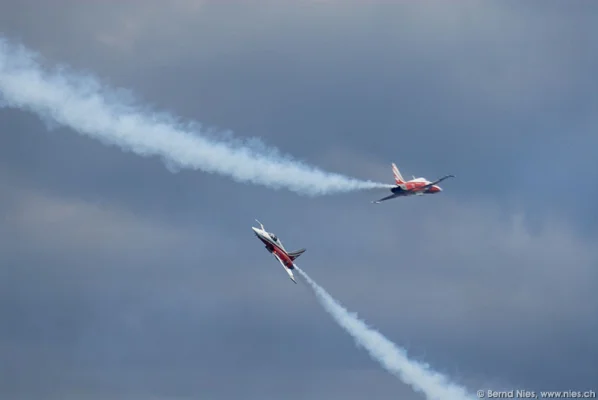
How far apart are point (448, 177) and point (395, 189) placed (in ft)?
22.4

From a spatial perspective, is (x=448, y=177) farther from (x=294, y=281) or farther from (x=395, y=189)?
(x=294, y=281)

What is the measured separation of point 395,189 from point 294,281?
1707cm

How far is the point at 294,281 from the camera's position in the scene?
199500mm

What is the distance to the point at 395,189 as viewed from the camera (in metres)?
199

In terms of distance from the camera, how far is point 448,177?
200 m

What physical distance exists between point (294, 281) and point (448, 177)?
23.2 m

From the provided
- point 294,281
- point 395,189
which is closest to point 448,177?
point 395,189

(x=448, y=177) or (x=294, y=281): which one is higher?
(x=448, y=177)
